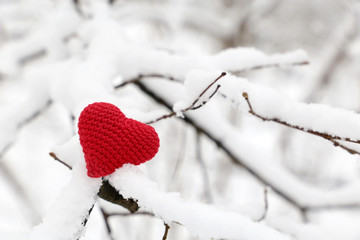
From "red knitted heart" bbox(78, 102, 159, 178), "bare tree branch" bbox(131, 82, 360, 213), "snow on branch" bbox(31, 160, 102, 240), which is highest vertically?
"bare tree branch" bbox(131, 82, 360, 213)

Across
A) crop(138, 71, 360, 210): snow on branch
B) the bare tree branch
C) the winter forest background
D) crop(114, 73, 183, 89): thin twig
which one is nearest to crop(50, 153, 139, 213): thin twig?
the winter forest background

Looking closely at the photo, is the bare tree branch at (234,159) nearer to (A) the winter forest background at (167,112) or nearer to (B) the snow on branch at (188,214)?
(A) the winter forest background at (167,112)

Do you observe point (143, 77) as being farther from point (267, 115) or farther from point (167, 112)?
point (267, 115)

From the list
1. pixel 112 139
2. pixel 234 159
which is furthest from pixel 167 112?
pixel 234 159

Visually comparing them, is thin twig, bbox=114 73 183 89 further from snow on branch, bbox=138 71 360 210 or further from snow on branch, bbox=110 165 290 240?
snow on branch, bbox=110 165 290 240

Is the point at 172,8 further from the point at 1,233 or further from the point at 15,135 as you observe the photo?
the point at 1,233

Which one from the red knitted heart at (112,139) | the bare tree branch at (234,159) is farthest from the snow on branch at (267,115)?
the red knitted heart at (112,139)
